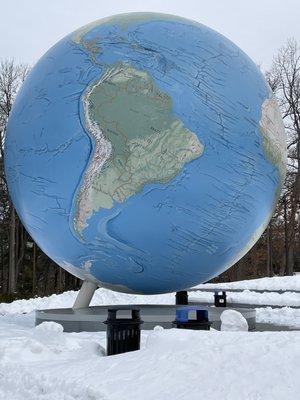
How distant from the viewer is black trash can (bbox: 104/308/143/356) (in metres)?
7.07

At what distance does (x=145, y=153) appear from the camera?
8.80 meters

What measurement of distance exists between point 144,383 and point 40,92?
5.96 metres

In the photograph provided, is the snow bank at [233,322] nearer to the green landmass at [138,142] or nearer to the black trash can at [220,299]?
the green landmass at [138,142]

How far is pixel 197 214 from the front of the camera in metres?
9.04

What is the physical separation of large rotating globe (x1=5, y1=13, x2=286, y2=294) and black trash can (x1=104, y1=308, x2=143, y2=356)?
1.99 m

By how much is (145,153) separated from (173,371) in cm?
421

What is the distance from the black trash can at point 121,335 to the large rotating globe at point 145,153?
199cm

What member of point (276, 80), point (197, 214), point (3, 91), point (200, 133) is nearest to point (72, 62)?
point (200, 133)

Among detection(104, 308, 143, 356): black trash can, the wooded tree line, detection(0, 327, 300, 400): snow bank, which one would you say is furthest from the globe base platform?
the wooded tree line

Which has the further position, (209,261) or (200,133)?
(209,261)

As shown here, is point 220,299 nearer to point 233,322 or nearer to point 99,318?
point 99,318

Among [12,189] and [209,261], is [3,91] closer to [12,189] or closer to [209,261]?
[12,189]

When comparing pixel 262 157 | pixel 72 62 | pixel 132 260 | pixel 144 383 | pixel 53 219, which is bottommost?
pixel 144 383

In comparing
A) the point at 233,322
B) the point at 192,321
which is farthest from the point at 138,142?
the point at 233,322
